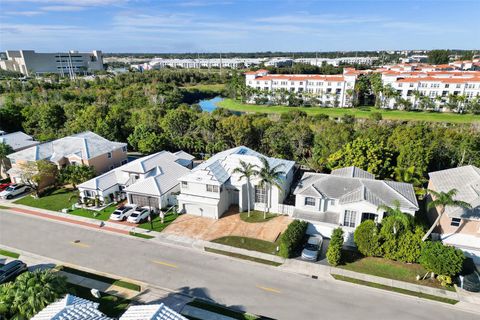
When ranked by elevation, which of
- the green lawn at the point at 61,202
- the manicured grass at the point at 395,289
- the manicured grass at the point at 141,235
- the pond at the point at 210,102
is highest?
the pond at the point at 210,102

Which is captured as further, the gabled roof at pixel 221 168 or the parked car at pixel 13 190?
the parked car at pixel 13 190

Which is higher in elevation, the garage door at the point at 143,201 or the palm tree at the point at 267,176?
the palm tree at the point at 267,176

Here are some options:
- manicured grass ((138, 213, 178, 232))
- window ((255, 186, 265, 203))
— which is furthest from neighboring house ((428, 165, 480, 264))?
manicured grass ((138, 213, 178, 232))

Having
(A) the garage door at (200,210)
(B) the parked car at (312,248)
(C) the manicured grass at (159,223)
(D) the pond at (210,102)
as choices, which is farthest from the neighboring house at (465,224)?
(D) the pond at (210,102)

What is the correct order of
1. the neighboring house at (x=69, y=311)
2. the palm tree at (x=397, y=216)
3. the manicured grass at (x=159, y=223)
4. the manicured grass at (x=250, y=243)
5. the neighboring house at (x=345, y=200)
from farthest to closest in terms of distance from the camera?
the manicured grass at (x=159, y=223)
the manicured grass at (x=250, y=243)
the neighboring house at (x=345, y=200)
the palm tree at (x=397, y=216)
the neighboring house at (x=69, y=311)

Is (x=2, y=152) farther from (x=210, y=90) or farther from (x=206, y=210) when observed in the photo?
(x=210, y=90)

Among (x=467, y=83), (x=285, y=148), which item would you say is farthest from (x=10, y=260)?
(x=467, y=83)

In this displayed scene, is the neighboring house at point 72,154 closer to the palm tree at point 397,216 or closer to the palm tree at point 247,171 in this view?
the palm tree at point 247,171
